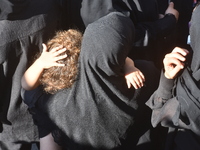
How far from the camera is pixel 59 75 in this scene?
146 centimetres

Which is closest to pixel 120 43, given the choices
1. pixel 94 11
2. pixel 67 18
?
pixel 94 11

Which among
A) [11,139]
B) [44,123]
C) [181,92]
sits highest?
[181,92]

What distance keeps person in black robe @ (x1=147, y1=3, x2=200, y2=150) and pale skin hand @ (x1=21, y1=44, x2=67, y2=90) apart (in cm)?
48

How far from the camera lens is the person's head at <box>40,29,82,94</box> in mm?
1433

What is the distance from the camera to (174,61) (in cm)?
133

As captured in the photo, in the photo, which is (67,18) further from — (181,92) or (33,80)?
(181,92)

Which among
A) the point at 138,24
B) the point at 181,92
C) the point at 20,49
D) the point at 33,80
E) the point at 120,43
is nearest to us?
the point at 181,92

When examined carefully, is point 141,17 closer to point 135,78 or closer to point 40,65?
point 135,78

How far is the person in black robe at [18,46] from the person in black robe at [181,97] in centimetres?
69

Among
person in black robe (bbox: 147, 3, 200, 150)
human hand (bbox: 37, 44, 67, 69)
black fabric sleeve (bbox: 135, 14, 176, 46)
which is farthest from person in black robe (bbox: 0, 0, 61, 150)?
person in black robe (bbox: 147, 3, 200, 150)

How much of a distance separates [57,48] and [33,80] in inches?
8.5

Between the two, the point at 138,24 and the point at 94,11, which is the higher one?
the point at 94,11

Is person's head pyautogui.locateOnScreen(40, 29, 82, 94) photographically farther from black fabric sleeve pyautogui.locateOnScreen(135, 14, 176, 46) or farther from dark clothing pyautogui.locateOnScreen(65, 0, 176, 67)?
black fabric sleeve pyautogui.locateOnScreen(135, 14, 176, 46)

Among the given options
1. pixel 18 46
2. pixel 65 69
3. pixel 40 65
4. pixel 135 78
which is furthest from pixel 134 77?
pixel 18 46
